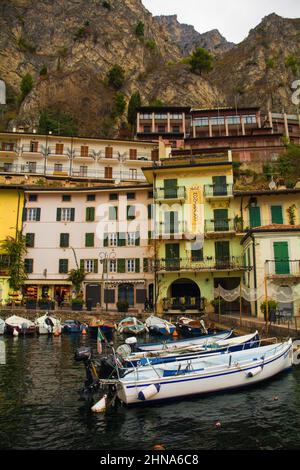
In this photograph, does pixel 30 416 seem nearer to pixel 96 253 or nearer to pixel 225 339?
pixel 225 339

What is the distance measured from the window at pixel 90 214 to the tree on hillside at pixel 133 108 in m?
37.5

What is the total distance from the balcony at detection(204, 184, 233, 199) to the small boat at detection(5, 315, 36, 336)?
826 inches

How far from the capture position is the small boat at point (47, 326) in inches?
1213

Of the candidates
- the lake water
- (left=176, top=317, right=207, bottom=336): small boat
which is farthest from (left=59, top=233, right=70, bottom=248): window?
the lake water

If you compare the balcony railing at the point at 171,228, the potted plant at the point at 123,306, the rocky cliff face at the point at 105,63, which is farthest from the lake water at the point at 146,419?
the rocky cliff face at the point at 105,63

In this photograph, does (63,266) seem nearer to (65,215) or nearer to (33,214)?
(65,215)

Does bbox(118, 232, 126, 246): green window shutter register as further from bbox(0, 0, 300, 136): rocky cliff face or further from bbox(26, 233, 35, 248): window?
bbox(0, 0, 300, 136): rocky cliff face

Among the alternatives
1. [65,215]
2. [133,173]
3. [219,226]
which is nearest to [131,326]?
[219,226]

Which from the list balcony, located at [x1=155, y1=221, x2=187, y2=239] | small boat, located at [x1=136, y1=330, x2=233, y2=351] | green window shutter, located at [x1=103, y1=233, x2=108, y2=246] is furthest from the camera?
green window shutter, located at [x1=103, y1=233, x2=108, y2=246]

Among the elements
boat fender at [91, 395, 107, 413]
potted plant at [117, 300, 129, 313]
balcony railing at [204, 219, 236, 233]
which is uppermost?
balcony railing at [204, 219, 236, 233]

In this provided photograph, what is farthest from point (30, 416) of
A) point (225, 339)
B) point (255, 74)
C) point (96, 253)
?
point (255, 74)

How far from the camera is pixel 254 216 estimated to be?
37625mm

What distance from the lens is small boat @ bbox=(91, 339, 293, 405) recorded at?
42.4ft
